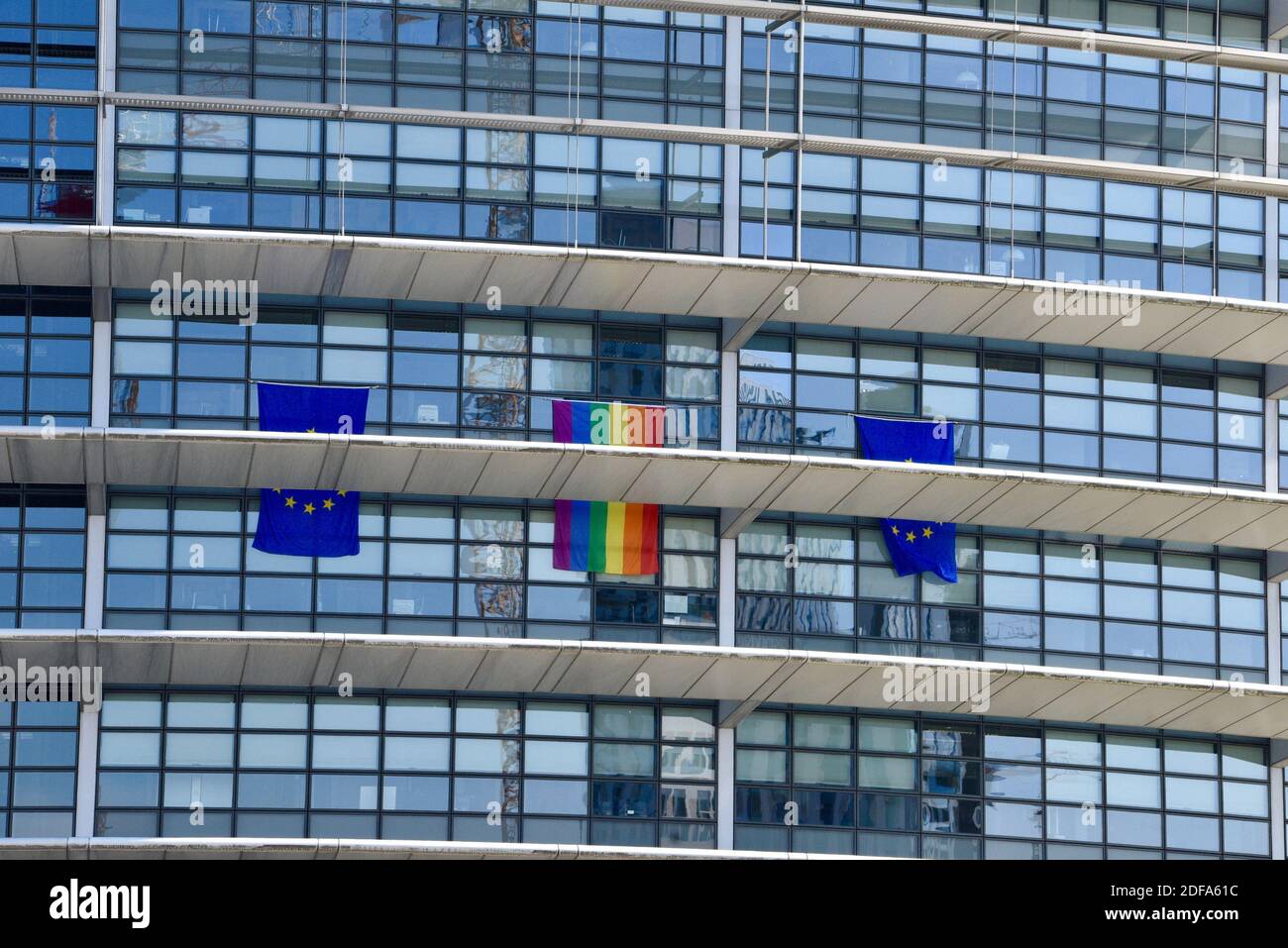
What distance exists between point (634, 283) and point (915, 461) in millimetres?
6719

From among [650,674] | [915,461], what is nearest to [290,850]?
[650,674]

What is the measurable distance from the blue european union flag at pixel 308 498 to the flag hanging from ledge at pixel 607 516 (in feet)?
12.9

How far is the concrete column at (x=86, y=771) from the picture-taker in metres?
33.6

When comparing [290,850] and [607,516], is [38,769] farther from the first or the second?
[607,516]

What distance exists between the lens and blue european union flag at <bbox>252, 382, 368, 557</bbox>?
34.8 m

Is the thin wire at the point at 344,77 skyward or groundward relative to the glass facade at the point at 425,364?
skyward

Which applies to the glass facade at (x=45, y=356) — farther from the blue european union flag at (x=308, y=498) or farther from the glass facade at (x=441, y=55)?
the glass facade at (x=441, y=55)

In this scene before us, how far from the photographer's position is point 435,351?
118ft

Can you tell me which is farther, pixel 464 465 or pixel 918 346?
pixel 918 346

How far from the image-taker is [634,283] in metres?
34.6

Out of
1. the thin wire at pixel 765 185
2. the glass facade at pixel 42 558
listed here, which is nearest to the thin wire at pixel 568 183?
the thin wire at pixel 765 185

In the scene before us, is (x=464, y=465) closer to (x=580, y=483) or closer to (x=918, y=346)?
(x=580, y=483)
